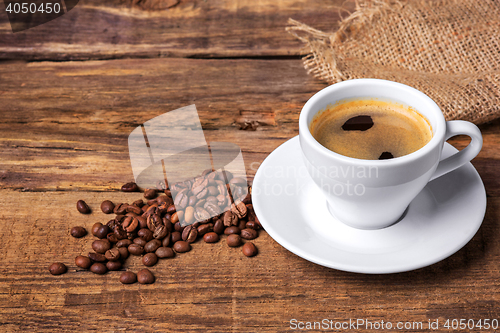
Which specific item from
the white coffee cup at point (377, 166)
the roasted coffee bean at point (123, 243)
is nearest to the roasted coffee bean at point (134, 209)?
the roasted coffee bean at point (123, 243)

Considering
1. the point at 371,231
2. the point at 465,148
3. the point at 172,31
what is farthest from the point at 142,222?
the point at 172,31

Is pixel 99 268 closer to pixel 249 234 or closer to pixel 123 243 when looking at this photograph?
pixel 123 243

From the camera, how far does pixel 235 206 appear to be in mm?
1259

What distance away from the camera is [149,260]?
115 cm

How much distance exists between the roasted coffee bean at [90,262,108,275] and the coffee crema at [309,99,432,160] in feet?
2.05

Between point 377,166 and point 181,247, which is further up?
point 377,166

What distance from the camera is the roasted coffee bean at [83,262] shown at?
114cm

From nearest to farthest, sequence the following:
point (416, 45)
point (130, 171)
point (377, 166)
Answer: point (377, 166) < point (130, 171) < point (416, 45)

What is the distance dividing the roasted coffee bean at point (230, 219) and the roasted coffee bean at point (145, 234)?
0.21 meters

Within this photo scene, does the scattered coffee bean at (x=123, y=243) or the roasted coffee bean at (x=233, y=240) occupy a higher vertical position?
the roasted coffee bean at (x=233, y=240)

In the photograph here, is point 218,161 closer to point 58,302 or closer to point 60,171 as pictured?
point 60,171

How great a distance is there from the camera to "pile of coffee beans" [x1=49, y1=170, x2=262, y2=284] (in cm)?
115

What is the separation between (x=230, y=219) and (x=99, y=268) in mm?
359

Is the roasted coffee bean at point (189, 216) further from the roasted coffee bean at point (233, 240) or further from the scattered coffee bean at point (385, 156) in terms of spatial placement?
A: the scattered coffee bean at point (385, 156)
